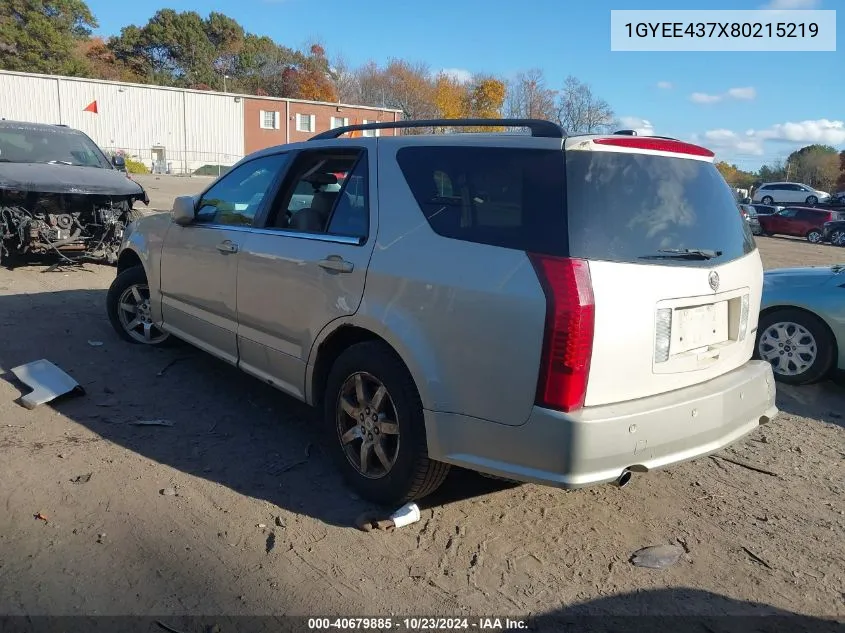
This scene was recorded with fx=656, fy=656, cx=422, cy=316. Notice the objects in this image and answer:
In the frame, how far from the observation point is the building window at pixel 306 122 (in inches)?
2192

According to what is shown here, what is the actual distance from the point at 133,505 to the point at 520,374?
6.66 ft

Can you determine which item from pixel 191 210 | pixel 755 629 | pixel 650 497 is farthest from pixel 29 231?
pixel 755 629

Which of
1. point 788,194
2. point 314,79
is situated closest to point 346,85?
point 314,79

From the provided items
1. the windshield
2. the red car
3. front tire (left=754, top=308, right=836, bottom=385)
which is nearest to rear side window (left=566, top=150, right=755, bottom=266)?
front tire (left=754, top=308, right=836, bottom=385)

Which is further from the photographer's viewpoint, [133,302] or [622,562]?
[133,302]

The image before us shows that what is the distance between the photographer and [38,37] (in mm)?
58469

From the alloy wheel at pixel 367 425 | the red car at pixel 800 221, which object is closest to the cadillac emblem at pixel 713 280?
the alloy wheel at pixel 367 425

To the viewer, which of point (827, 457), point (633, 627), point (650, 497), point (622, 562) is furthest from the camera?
point (827, 457)

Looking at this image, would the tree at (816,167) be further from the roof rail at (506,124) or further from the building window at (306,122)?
the roof rail at (506,124)

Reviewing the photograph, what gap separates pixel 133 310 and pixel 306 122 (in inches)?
2111

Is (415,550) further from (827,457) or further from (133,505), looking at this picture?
(827,457)

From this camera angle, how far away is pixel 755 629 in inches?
100.0

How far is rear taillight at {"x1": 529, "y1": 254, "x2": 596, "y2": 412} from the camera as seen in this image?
248 centimetres

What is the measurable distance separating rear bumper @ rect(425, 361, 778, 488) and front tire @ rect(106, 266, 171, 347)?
3579mm
